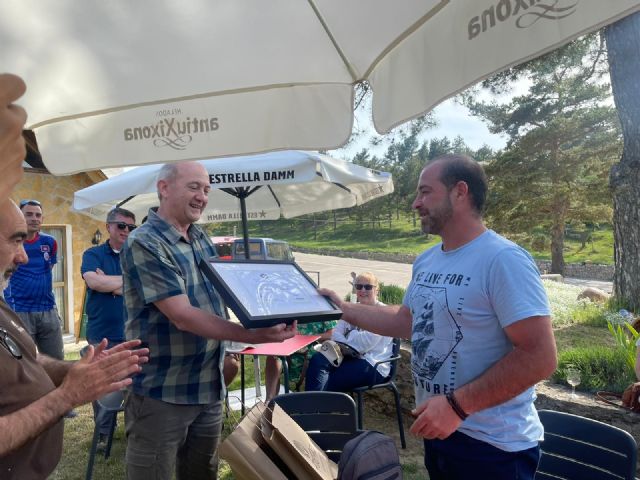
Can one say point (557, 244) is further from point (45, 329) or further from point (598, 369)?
point (45, 329)

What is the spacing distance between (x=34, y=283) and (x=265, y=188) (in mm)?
3471

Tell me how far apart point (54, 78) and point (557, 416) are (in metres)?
2.96

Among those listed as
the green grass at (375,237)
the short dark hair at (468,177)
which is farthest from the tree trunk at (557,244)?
the short dark hair at (468,177)

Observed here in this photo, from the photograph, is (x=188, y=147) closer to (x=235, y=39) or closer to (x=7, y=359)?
(x=235, y=39)

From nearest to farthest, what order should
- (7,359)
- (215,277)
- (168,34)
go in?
(7,359) < (215,277) < (168,34)

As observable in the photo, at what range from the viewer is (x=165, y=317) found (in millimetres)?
2273

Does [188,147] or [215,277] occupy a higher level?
[188,147]

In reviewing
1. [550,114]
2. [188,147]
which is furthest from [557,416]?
[550,114]

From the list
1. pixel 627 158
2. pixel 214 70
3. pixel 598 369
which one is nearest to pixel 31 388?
pixel 214 70

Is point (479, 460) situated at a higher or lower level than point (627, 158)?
lower

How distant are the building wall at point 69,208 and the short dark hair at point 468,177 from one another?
8716mm

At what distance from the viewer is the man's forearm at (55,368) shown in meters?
1.93

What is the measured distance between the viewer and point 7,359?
5.12 feet

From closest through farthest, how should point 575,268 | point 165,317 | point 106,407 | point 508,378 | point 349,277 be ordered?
1. point 508,378
2. point 165,317
3. point 106,407
4. point 349,277
5. point 575,268
